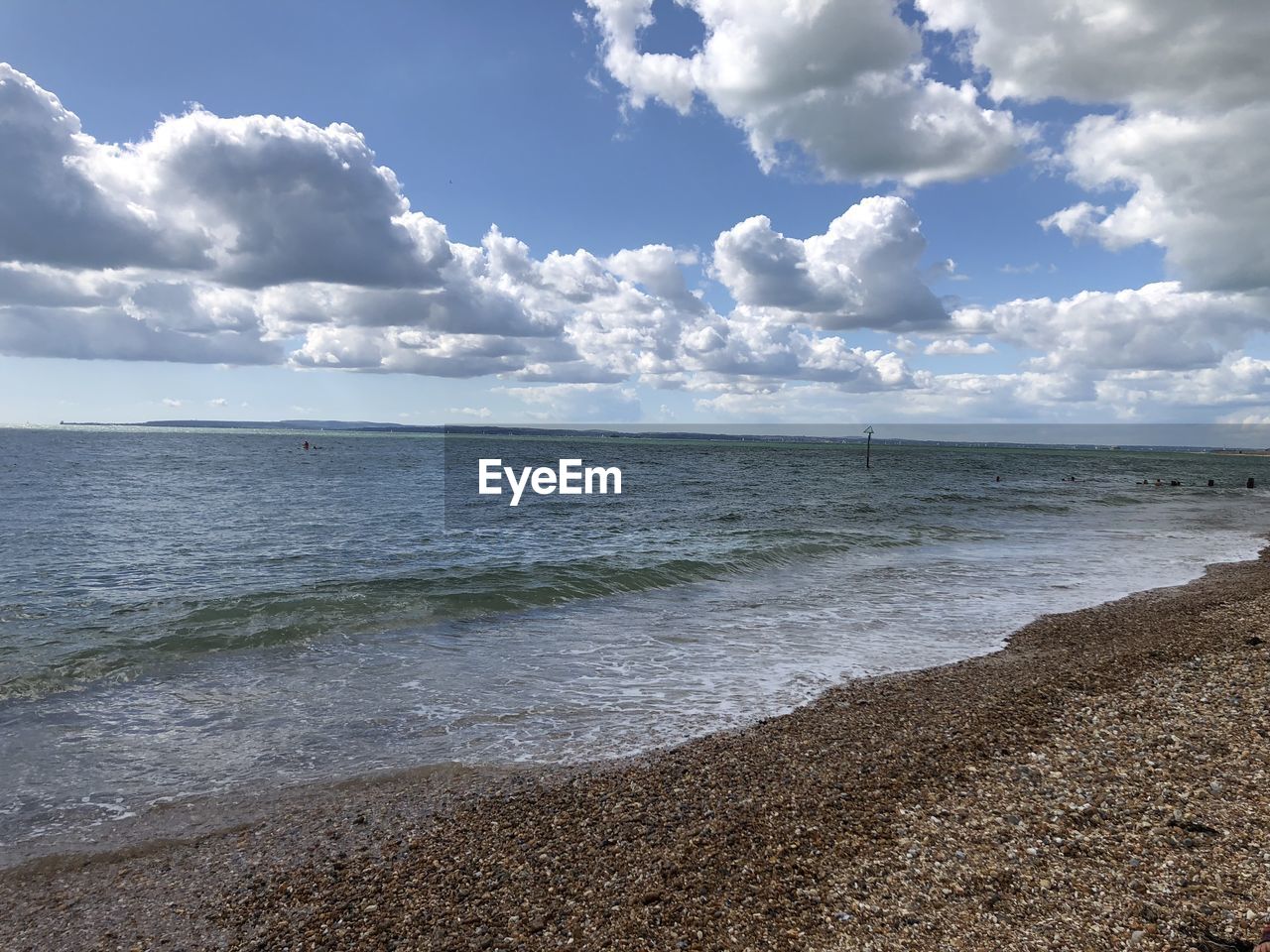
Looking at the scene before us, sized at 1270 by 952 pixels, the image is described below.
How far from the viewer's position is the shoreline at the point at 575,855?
16.6ft

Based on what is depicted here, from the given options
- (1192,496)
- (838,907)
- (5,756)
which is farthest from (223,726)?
(1192,496)

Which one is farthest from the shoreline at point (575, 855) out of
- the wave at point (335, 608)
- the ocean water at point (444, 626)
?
the wave at point (335, 608)

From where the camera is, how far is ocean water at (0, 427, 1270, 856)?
29.1ft

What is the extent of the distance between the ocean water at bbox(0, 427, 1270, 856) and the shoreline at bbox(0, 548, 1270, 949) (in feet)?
3.40

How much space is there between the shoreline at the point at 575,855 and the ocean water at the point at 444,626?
3.40 ft

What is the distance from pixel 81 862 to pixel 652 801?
513cm

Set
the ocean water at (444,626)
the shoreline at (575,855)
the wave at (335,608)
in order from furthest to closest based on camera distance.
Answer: the wave at (335,608) < the ocean water at (444,626) < the shoreline at (575,855)

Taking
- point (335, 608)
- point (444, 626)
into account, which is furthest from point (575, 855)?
point (335, 608)

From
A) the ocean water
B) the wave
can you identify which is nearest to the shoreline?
the ocean water

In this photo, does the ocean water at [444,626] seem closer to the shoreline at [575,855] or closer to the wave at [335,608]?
the wave at [335,608]

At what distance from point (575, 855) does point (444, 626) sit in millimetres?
10100

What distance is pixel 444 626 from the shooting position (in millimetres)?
15391

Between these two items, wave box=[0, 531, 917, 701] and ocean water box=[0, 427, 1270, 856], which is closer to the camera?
ocean water box=[0, 427, 1270, 856]

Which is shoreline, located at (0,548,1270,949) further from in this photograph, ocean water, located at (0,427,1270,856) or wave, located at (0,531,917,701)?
wave, located at (0,531,917,701)
